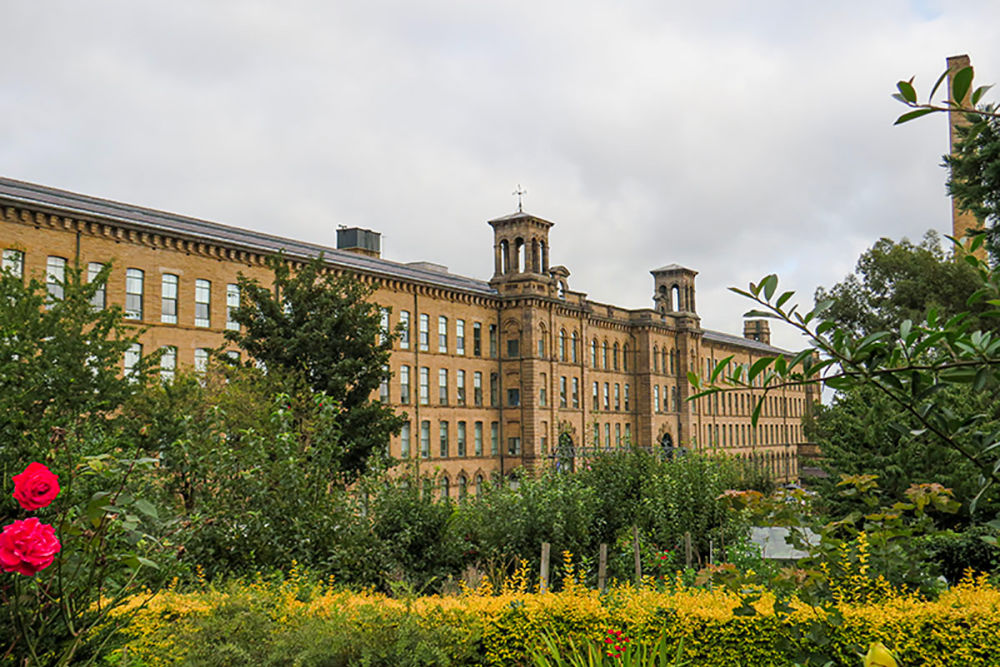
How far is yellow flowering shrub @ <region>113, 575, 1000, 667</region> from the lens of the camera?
8.07m

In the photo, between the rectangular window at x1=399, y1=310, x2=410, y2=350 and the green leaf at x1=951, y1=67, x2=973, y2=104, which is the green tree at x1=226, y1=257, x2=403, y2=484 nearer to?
the rectangular window at x1=399, y1=310, x2=410, y2=350

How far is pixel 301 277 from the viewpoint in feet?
93.1

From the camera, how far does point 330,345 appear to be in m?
27.6

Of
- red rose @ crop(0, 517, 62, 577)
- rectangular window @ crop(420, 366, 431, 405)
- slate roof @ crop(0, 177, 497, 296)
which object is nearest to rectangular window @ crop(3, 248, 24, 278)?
slate roof @ crop(0, 177, 497, 296)

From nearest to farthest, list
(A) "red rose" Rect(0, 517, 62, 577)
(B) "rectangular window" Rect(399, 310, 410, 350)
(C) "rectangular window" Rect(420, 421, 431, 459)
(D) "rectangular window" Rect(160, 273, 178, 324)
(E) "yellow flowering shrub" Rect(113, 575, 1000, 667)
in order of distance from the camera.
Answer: (A) "red rose" Rect(0, 517, 62, 577)
(E) "yellow flowering shrub" Rect(113, 575, 1000, 667)
(D) "rectangular window" Rect(160, 273, 178, 324)
(B) "rectangular window" Rect(399, 310, 410, 350)
(C) "rectangular window" Rect(420, 421, 431, 459)

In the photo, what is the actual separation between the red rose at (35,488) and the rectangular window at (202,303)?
3196cm

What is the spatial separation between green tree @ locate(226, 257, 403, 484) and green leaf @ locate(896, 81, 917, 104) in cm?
2472

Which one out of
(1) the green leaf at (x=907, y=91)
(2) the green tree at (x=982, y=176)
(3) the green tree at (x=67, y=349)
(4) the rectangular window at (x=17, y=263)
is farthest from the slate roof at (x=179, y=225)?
(1) the green leaf at (x=907, y=91)

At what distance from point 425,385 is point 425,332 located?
2870mm

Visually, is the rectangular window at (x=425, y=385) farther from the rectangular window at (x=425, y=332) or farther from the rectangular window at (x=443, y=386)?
the rectangular window at (x=425, y=332)

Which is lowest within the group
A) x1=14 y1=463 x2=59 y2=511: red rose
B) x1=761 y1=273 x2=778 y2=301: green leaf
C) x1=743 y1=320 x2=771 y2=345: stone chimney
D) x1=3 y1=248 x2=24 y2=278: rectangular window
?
x1=14 y1=463 x2=59 y2=511: red rose

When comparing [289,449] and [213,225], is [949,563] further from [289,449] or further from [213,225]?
[213,225]

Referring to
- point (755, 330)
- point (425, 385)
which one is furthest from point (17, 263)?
point (755, 330)

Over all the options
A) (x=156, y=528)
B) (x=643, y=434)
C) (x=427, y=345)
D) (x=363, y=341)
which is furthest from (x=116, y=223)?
(x=643, y=434)
